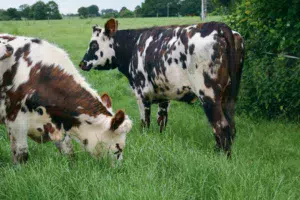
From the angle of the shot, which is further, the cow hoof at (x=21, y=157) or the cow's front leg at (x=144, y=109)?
the cow's front leg at (x=144, y=109)

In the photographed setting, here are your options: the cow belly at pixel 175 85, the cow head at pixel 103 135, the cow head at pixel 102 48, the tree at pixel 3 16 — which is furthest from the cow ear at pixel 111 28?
the tree at pixel 3 16

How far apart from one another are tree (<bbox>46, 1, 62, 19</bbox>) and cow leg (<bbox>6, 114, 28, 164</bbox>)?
227 ft

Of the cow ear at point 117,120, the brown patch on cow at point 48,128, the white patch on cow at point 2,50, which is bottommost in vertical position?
the brown patch on cow at point 48,128

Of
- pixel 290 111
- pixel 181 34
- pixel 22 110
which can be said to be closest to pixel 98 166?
pixel 22 110

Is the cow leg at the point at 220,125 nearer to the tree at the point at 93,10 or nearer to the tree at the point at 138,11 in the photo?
the tree at the point at 138,11

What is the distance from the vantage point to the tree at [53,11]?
233ft

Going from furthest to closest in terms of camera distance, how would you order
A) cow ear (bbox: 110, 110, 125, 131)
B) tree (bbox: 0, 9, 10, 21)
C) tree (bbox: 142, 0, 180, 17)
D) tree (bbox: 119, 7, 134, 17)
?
tree (bbox: 119, 7, 134, 17) → tree (bbox: 142, 0, 180, 17) → tree (bbox: 0, 9, 10, 21) → cow ear (bbox: 110, 110, 125, 131)

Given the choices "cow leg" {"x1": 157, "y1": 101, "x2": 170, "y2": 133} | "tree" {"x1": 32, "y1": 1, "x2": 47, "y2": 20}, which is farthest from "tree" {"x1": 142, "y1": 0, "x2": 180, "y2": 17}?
"cow leg" {"x1": 157, "y1": 101, "x2": 170, "y2": 133}

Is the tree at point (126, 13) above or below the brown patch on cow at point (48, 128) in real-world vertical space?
above

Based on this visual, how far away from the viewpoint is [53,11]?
72.1 meters

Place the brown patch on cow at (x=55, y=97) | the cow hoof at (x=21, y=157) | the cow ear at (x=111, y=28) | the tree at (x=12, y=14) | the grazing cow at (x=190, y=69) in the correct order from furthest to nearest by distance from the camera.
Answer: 1. the tree at (x=12, y=14)
2. the cow ear at (x=111, y=28)
3. the grazing cow at (x=190, y=69)
4. the cow hoof at (x=21, y=157)
5. the brown patch on cow at (x=55, y=97)

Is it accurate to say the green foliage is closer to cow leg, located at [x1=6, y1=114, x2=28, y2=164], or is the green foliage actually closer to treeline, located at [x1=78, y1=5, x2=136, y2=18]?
cow leg, located at [x1=6, y1=114, x2=28, y2=164]

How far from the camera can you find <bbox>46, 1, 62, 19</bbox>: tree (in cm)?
7100

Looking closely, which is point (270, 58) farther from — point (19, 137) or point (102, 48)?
point (19, 137)
